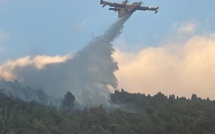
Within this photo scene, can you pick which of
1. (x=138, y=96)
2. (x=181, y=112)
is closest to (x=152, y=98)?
(x=138, y=96)

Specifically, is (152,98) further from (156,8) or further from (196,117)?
(196,117)

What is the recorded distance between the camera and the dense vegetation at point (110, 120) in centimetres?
6061

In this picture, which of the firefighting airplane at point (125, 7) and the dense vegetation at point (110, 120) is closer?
the dense vegetation at point (110, 120)

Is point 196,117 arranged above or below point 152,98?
below

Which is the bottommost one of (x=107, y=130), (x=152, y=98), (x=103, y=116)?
(x=107, y=130)

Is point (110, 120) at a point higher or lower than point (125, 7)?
lower

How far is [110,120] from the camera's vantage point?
76.7 metres

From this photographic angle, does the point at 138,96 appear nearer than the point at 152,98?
No

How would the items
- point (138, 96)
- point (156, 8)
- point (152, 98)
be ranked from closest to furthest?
point (156, 8)
point (152, 98)
point (138, 96)

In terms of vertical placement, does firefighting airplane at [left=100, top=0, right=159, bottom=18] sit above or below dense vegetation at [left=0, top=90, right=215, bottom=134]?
above

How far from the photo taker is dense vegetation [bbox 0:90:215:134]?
6061cm

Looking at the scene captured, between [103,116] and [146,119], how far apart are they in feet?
52.2

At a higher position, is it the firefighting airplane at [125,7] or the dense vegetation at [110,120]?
the firefighting airplane at [125,7]

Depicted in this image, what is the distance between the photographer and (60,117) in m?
82.2
